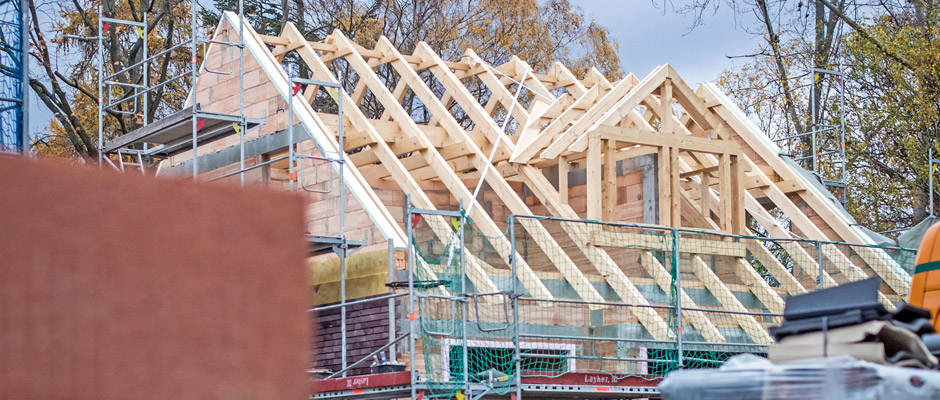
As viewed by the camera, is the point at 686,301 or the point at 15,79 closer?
the point at 15,79

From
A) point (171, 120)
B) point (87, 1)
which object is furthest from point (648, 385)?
point (87, 1)

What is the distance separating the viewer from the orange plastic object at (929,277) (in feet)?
19.6

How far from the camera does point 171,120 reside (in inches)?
527

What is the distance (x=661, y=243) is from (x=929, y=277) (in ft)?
19.2

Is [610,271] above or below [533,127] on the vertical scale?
below

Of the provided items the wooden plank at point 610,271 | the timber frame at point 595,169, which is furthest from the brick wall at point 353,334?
the wooden plank at point 610,271

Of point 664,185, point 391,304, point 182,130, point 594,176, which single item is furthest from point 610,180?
point 182,130

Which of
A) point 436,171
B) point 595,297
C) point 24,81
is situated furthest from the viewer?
point 436,171

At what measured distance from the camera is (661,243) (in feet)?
39.1

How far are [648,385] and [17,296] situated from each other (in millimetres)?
8387

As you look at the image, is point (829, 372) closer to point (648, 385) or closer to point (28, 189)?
point (28, 189)

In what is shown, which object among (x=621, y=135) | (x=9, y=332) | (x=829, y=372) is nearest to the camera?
(x=9, y=332)

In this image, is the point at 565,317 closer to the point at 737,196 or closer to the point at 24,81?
the point at 737,196

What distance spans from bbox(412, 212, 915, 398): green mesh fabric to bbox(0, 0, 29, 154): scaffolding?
403 cm
